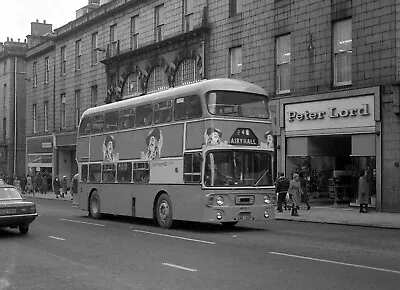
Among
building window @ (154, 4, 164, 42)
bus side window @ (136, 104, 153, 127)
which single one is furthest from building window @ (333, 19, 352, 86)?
building window @ (154, 4, 164, 42)

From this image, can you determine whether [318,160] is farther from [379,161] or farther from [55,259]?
[55,259]

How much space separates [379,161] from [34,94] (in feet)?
123

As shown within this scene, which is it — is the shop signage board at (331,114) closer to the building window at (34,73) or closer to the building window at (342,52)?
the building window at (342,52)

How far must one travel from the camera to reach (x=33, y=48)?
53344 millimetres

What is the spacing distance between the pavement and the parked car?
9466mm

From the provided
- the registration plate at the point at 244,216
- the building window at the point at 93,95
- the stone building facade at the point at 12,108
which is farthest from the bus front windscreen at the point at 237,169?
the stone building facade at the point at 12,108

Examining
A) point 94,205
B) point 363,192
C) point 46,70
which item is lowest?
point 94,205

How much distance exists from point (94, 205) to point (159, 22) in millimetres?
16603

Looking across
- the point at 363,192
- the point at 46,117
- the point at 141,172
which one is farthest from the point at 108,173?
the point at 46,117

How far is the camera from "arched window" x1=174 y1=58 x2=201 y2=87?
107 ft

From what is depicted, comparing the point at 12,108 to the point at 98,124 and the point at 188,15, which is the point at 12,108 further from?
the point at 98,124

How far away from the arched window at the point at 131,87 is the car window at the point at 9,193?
68.8 feet

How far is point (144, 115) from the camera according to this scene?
63.4 feet

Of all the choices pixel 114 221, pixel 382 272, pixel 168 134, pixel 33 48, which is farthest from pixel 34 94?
pixel 382 272
